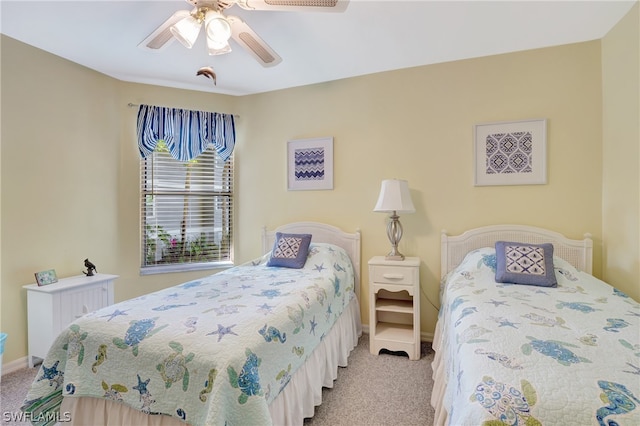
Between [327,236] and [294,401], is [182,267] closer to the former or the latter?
[327,236]

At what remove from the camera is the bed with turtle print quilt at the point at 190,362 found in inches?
47.0

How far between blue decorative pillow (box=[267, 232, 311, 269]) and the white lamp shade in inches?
29.1

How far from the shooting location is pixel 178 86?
3.35 meters

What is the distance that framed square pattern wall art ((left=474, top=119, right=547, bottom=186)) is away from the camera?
255 cm

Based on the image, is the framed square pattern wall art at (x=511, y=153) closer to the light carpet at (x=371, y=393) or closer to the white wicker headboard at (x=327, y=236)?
the white wicker headboard at (x=327, y=236)

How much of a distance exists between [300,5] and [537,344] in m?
1.84

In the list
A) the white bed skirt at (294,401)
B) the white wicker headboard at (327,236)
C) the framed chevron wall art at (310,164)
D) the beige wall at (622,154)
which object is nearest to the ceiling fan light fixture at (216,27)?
the framed chevron wall art at (310,164)

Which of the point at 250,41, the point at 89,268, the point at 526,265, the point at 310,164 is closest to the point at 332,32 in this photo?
the point at 250,41

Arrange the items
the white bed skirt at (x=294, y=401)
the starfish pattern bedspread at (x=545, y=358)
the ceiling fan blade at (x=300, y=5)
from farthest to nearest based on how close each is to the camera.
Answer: the ceiling fan blade at (x=300, y=5), the white bed skirt at (x=294, y=401), the starfish pattern bedspread at (x=545, y=358)

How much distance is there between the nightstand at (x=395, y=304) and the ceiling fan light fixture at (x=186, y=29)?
2.05 metres

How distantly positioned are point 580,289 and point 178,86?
3.95 m

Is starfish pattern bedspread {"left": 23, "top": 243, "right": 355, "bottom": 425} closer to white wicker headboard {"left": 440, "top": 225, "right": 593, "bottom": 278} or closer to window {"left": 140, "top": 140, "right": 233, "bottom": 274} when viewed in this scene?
white wicker headboard {"left": 440, "top": 225, "right": 593, "bottom": 278}

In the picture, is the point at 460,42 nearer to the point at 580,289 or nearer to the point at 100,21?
the point at 580,289

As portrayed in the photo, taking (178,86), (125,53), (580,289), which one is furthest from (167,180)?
(580,289)
